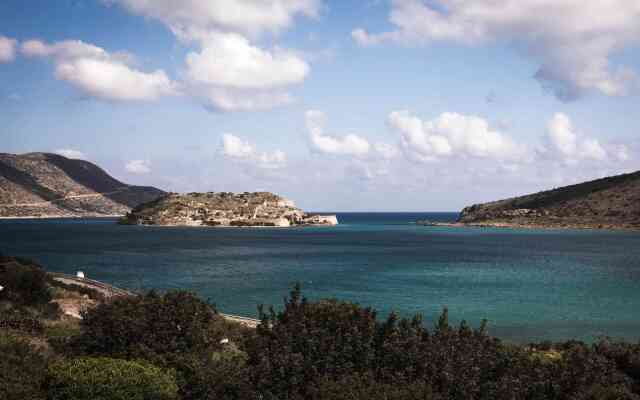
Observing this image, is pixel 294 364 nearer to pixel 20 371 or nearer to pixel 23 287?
pixel 20 371

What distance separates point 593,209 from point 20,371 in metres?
182

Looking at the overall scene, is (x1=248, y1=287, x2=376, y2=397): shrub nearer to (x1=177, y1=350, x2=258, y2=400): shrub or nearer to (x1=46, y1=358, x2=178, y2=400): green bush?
(x1=177, y1=350, x2=258, y2=400): shrub

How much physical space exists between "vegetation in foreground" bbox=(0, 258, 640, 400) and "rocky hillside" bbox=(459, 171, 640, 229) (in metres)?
152

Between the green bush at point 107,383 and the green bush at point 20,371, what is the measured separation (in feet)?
0.89

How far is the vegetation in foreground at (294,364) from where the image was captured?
402 inches

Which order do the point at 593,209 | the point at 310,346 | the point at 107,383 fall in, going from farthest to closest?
the point at 593,209 → the point at 310,346 → the point at 107,383

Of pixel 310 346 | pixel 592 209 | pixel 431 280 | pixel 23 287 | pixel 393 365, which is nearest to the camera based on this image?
pixel 393 365

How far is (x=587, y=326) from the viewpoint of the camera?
3092cm

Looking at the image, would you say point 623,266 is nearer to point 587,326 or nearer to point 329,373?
point 587,326

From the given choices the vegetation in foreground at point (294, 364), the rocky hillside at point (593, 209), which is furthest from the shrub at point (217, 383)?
the rocky hillside at point (593, 209)

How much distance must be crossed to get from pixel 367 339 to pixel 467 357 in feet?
7.54

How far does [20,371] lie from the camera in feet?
35.8

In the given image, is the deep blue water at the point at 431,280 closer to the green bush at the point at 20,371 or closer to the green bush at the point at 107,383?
the green bush at the point at 20,371

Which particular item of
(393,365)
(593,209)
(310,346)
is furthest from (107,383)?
(593,209)
